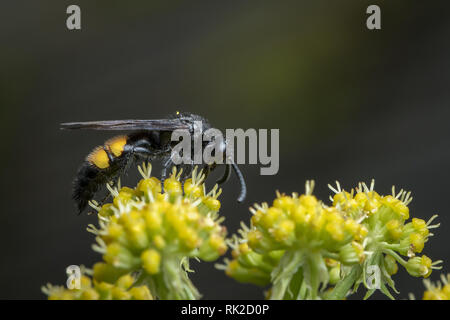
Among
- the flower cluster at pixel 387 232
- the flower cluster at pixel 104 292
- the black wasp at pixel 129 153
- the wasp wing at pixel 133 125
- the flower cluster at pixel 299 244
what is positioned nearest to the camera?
the flower cluster at pixel 104 292

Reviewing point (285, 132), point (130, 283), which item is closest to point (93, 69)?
point (285, 132)

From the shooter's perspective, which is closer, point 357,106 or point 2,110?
point 2,110

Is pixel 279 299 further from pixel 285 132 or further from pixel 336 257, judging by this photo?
pixel 285 132

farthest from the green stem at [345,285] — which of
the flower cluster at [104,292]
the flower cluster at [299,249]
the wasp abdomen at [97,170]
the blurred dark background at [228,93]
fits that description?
the blurred dark background at [228,93]

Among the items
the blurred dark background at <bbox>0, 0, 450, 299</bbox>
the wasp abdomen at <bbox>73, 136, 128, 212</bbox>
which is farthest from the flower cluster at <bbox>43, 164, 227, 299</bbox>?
the blurred dark background at <bbox>0, 0, 450, 299</bbox>

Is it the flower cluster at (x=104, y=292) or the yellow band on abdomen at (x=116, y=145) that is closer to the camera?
the flower cluster at (x=104, y=292)

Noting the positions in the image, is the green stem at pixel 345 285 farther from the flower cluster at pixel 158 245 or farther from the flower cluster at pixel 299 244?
the flower cluster at pixel 158 245
